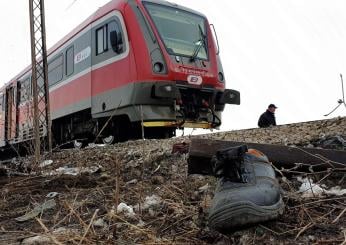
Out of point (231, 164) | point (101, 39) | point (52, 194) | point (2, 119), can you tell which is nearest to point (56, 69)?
point (101, 39)

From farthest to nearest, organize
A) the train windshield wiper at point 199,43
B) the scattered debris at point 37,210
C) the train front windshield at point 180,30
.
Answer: the train windshield wiper at point 199,43
the train front windshield at point 180,30
the scattered debris at point 37,210

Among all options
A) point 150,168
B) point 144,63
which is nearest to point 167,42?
point 144,63

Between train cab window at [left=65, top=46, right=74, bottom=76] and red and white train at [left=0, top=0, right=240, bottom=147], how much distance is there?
0.03 metres

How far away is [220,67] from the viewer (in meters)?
10.3

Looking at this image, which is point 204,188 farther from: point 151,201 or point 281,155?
point 281,155

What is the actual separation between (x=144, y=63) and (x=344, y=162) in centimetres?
648

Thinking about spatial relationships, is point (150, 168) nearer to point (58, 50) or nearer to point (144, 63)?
point (144, 63)

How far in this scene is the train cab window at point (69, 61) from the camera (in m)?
11.4

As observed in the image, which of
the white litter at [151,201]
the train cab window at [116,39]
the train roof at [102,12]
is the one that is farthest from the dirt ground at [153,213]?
the train roof at [102,12]

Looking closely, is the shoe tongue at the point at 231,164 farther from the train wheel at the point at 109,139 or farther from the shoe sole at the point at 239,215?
the train wheel at the point at 109,139

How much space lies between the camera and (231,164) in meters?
2.09

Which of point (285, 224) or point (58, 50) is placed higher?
point (58, 50)

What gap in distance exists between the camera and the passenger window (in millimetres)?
11359

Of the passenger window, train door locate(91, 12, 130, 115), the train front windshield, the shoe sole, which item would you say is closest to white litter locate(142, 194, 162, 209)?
the shoe sole
